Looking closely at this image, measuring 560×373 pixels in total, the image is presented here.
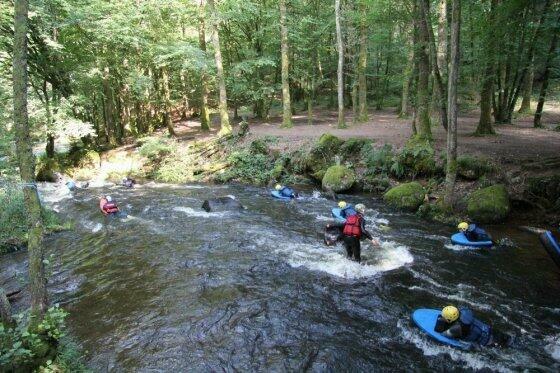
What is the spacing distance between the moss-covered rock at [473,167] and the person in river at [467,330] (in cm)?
790

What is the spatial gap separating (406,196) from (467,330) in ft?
25.7

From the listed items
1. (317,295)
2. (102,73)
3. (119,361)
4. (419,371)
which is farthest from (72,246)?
(102,73)

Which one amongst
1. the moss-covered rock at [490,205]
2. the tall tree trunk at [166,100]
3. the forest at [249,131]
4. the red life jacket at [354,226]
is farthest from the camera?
the tall tree trunk at [166,100]

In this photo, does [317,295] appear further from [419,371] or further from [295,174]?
[295,174]

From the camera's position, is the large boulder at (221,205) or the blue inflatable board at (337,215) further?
the large boulder at (221,205)

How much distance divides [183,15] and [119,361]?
2393 centimetres

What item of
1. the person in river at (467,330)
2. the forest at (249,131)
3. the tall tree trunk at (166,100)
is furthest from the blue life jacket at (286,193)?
the tall tree trunk at (166,100)

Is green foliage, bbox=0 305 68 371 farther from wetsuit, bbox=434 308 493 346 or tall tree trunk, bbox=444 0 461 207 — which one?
tall tree trunk, bbox=444 0 461 207

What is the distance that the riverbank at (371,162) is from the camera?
11875mm

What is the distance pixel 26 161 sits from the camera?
5.28 meters

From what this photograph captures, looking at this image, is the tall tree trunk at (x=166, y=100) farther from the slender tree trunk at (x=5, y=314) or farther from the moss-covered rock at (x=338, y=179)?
the slender tree trunk at (x=5, y=314)

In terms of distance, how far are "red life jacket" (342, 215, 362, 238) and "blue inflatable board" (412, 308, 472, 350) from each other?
2.28m

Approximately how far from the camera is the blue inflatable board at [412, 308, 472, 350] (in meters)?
6.09

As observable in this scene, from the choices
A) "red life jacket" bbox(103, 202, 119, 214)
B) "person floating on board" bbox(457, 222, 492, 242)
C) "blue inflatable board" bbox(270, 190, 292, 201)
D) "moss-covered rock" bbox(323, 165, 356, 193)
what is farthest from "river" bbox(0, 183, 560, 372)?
"moss-covered rock" bbox(323, 165, 356, 193)
